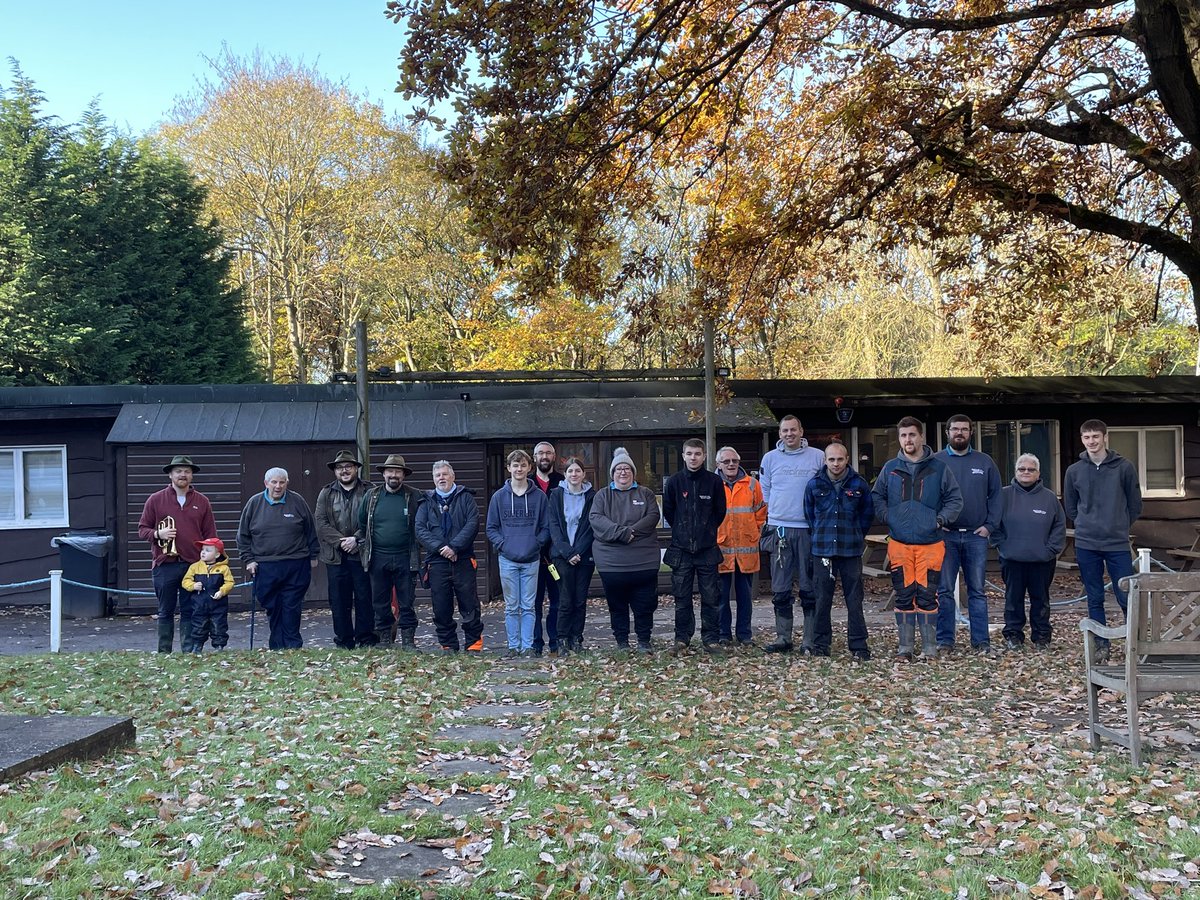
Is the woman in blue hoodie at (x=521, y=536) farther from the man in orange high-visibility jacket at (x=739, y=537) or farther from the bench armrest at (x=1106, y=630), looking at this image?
the bench armrest at (x=1106, y=630)

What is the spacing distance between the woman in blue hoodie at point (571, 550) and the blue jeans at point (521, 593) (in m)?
0.26

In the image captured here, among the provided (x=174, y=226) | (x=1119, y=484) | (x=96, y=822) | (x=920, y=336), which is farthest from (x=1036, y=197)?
(x=174, y=226)

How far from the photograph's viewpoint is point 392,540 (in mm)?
10453

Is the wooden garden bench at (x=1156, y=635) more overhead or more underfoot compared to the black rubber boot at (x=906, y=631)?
more overhead

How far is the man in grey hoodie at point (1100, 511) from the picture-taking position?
9.31 metres

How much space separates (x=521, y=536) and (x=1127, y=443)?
494 inches

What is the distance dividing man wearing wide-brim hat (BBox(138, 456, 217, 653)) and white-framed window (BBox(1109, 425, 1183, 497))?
1465 centimetres

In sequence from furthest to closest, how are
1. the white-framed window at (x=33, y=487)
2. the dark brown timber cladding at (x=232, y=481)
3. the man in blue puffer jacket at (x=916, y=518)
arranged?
the white-framed window at (x=33, y=487) → the dark brown timber cladding at (x=232, y=481) → the man in blue puffer jacket at (x=916, y=518)

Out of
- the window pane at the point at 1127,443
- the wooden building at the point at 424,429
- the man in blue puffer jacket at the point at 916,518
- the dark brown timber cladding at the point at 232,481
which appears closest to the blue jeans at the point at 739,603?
the man in blue puffer jacket at the point at 916,518

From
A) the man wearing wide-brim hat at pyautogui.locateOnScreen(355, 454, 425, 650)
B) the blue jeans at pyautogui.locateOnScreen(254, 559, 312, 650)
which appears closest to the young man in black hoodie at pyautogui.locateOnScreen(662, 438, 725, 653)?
the man wearing wide-brim hat at pyautogui.locateOnScreen(355, 454, 425, 650)

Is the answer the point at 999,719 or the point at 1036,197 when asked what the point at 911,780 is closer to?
the point at 999,719

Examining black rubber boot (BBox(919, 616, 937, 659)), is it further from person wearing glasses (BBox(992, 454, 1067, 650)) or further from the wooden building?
the wooden building

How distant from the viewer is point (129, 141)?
94.2ft

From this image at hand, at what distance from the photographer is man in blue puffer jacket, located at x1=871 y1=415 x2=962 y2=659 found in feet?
31.0
